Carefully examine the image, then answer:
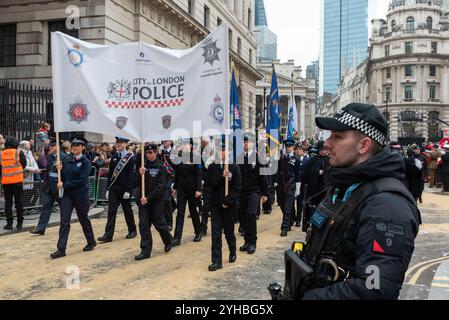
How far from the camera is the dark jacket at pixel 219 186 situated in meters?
7.62

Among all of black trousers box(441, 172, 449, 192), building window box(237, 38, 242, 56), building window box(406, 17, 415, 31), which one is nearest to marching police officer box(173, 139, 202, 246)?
black trousers box(441, 172, 449, 192)

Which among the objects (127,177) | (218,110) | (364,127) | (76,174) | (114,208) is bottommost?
(114,208)

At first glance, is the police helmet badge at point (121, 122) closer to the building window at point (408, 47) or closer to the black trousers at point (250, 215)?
the black trousers at point (250, 215)

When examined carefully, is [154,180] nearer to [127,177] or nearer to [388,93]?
[127,177]

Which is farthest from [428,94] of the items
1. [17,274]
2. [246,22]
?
[17,274]

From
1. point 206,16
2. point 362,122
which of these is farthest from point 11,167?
point 206,16

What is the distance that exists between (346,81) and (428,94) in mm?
80425

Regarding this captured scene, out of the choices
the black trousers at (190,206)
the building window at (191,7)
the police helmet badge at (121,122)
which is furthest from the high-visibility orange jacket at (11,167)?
the building window at (191,7)

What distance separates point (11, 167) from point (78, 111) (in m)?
3.58

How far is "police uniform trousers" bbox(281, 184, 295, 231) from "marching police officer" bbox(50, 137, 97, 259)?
418cm

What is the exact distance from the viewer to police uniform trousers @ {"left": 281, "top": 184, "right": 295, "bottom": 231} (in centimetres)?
1028

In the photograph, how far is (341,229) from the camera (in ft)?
7.13

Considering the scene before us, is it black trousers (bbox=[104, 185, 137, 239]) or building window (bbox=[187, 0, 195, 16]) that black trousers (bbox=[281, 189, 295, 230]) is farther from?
building window (bbox=[187, 0, 195, 16])
